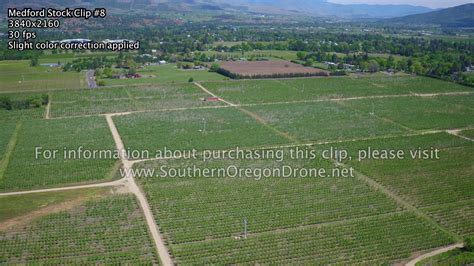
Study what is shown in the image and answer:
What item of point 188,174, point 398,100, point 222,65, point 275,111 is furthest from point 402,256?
point 222,65

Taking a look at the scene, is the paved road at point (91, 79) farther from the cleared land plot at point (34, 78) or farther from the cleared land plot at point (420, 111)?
the cleared land plot at point (420, 111)

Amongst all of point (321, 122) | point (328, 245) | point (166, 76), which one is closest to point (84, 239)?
point (328, 245)

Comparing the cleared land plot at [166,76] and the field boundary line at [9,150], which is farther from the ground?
the cleared land plot at [166,76]

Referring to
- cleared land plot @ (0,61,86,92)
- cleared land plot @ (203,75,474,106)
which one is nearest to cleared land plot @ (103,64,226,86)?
cleared land plot @ (0,61,86,92)

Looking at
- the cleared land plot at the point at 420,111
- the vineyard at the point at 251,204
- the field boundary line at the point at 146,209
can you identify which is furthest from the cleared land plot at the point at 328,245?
the cleared land plot at the point at 420,111

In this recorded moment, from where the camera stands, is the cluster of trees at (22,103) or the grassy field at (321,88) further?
the grassy field at (321,88)

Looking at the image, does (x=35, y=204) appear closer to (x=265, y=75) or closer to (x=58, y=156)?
(x=58, y=156)
